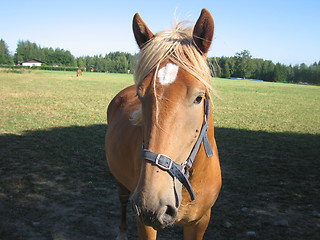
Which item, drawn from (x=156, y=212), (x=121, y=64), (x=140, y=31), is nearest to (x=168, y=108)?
(x=156, y=212)

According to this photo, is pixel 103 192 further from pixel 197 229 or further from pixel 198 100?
pixel 198 100

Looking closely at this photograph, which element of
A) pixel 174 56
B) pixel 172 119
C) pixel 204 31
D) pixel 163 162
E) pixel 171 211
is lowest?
pixel 171 211

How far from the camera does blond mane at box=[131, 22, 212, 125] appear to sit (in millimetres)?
1739

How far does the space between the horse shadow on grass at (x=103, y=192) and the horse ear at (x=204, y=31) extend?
8.94ft

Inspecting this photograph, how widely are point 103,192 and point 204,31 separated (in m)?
3.75

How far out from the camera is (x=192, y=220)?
7.55 feet

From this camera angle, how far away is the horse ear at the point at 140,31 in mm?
1956

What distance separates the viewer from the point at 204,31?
1.80 meters

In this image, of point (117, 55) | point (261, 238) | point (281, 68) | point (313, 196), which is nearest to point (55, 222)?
point (261, 238)

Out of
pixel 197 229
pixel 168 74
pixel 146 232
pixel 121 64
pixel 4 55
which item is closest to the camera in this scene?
pixel 168 74

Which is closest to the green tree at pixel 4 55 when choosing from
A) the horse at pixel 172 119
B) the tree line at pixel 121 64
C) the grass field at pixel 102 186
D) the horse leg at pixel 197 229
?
the tree line at pixel 121 64

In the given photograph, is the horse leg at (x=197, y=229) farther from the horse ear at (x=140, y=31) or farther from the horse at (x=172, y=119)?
the horse ear at (x=140, y=31)

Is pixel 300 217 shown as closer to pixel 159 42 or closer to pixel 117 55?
pixel 159 42

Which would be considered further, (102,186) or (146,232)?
(102,186)
